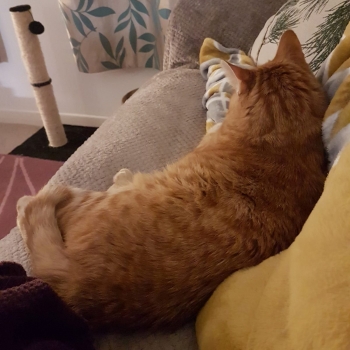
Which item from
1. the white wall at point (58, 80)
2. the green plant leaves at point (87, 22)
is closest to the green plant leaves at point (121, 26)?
the green plant leaves at point (87, 22)

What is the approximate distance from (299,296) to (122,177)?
1.87 ft

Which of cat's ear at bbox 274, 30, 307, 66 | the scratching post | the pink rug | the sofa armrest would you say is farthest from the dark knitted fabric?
the scratching post

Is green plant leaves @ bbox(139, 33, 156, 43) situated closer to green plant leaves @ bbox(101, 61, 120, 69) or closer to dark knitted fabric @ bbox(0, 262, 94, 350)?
green plant leaves @ bbox(101, 61, 120, 69)

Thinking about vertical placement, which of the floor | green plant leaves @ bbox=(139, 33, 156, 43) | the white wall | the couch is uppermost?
the couch

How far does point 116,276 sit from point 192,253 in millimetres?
136

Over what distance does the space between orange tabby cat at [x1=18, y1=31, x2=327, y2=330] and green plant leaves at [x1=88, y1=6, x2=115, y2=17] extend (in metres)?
1.28

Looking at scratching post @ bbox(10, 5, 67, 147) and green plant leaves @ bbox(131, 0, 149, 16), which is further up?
green plant leaves @ bbox(131, 0, 149, 16)

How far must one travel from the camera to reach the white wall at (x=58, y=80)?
229 cm

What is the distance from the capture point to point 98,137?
1151 mm

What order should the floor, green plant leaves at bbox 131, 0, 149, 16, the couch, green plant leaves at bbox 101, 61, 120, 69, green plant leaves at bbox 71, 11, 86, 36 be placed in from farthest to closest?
1. the floor
2. green plant leaves at bbox 101, 61, 120, 69
3. green plant leaves at bbox 71, 11, 86, 36
4. green plant leaves at bbox 131, 0, 149, 16
5. the couch

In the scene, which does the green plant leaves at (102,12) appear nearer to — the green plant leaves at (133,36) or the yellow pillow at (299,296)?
the green plant leaves at (133,36)

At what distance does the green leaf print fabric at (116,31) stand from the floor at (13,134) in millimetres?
719

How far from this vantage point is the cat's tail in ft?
2.34

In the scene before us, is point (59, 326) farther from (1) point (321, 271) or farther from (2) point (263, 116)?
(2) point (263, 116)
